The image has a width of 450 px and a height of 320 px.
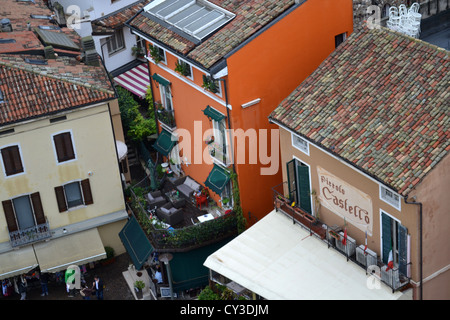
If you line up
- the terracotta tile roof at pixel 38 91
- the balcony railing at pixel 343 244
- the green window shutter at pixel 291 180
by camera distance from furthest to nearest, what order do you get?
1. the terracotta tile roof at pixel 38 91
2. the green window shutter at pixel 291 180
3. the balcony railing at pixel 343 244

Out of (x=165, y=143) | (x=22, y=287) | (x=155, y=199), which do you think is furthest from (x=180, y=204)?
(x=22, y=287)

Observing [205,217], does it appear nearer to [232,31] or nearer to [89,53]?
[232,31]

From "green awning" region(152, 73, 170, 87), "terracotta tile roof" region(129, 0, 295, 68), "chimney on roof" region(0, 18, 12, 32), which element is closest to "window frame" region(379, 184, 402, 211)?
"terracotta tile roof" region(129, 0, 295, 68)

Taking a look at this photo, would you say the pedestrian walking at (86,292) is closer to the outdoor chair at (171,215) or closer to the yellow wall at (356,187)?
the outdoor chair at (171,215)

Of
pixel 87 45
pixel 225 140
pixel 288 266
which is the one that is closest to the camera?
pixel 288 266

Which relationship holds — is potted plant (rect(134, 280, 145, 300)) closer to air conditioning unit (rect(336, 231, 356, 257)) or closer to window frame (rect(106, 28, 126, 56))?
air conditioning unit (rect(336, 231, 356, 257))

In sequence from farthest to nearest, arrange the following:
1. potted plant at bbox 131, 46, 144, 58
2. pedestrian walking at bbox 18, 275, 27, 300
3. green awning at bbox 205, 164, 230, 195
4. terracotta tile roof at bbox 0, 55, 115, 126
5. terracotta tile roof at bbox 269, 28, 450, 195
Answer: potted plant at bbox 131, 46, 144, 58 → pedestrian walking at bbox 18, 275, 27, 300 → green awning at bbox 205, 164, 230, 195 → terracotta tile roof at bbox 0, 55, 115, 126 → terracotta tile roof at bbox 269, 28, 450, 195
